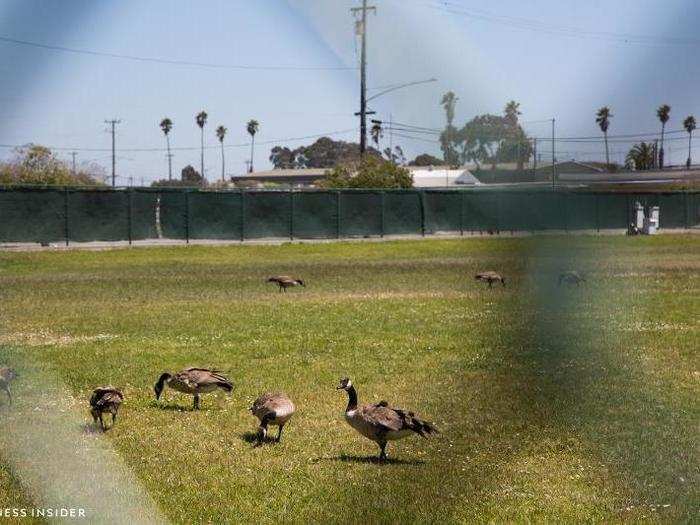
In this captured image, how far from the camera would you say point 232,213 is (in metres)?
44.3

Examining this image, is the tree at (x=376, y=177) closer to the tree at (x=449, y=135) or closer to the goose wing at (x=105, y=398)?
the goose wing at (x=105, y=398)

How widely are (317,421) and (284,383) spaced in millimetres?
1894

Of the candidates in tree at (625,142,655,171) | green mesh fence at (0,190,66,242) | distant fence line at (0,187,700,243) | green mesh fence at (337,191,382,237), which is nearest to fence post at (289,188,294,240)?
distant fence line at (0,187,700,243)

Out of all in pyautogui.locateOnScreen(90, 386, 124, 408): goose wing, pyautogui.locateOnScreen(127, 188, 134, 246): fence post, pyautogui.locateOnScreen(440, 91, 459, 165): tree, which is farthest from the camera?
pyautogui.locateOnScreen(127, 188, 134, 246): fence post

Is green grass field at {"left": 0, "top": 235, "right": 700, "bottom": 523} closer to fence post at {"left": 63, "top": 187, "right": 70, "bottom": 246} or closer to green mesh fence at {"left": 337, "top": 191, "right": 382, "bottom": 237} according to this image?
fence post at {"left": 63, "top": 187, "right": 70, "bottom": 246}

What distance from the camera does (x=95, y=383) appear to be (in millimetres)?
11102

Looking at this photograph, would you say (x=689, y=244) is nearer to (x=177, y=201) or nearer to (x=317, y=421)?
(x=177, y=201)

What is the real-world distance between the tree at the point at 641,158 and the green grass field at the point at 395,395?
18.9 inches

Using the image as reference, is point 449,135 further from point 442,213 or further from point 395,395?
point 442,213

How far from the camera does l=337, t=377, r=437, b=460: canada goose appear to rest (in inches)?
298

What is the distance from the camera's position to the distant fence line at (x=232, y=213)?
1527 inches

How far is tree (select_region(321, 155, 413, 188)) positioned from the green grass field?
34.2m

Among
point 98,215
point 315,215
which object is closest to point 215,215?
point 315,215

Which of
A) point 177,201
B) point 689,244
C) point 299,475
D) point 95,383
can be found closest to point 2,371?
point 95,383
